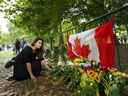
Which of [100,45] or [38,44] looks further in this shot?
[38,44]

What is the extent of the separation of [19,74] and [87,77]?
3.17m

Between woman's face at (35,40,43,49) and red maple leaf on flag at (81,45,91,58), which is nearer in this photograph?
red maple leaf on flag at (81,45,91,58)

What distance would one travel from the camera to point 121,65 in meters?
6.58

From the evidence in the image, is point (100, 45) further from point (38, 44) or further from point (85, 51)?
point (38, 44)

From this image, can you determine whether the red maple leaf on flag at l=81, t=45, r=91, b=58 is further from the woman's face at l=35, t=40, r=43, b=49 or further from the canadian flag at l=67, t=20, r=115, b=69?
the woman's face at l=35, t=40, r=43, b=49

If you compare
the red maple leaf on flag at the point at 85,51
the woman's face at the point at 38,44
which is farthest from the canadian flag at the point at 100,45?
the woman's face at the point at 38,44

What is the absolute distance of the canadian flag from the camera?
6387 mm

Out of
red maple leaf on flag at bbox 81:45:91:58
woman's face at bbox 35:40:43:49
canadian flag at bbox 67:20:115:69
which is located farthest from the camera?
woman's face at bbox 35:40:43:49

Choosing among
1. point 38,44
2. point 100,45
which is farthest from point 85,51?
point 38,44

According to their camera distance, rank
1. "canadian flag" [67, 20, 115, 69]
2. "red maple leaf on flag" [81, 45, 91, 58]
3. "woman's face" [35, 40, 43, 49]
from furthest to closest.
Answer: "woman's face" [35, 40, 43, 49], "red maple leaf on flag" [81, 45, 91, 58], "canadian flag" [67, 20, 115, 69]

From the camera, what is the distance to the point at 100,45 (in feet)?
22.2

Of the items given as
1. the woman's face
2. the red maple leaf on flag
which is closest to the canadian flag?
the red maple leaf on flag

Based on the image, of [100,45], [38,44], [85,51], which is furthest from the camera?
[38,44]

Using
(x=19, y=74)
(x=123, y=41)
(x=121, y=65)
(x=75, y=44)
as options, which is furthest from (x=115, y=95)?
(x=19, y=74)
